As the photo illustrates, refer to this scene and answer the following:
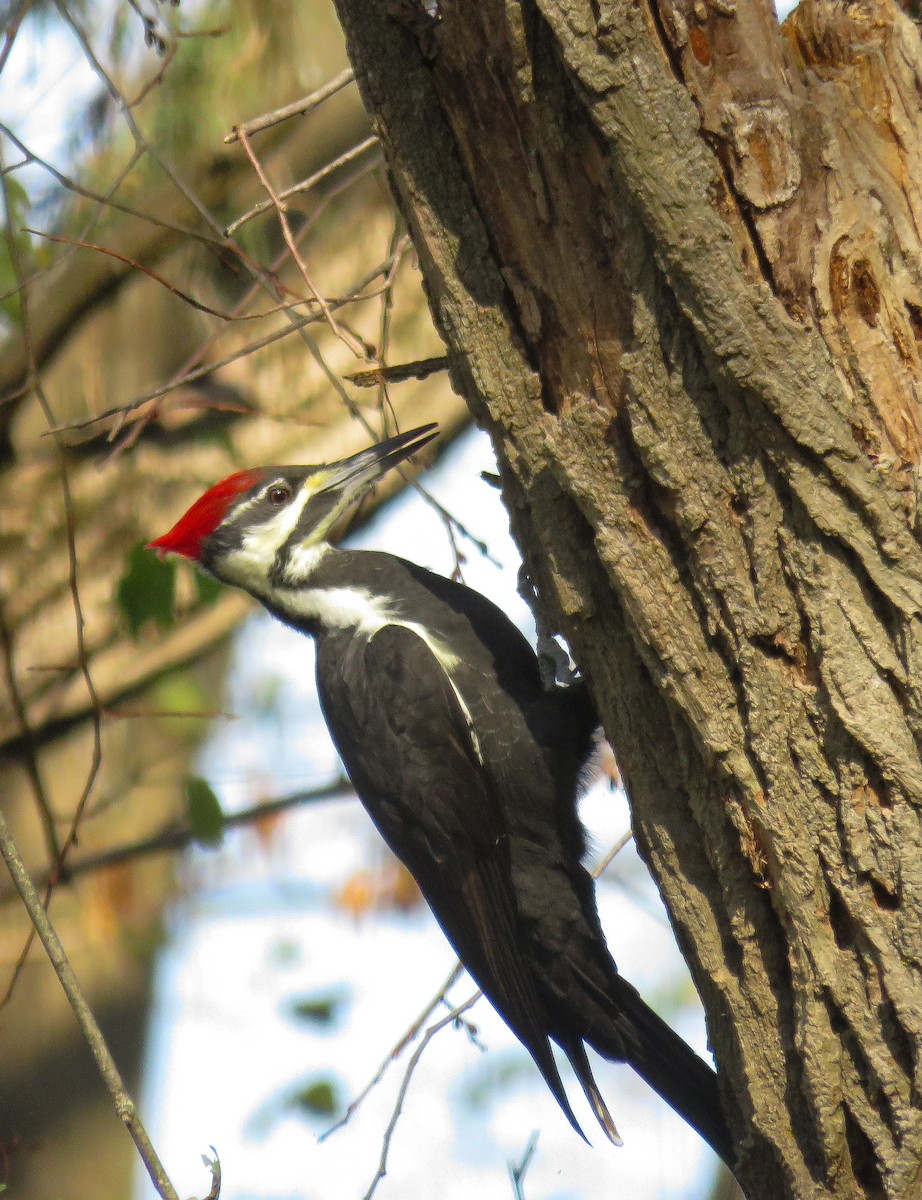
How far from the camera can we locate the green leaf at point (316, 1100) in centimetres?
423

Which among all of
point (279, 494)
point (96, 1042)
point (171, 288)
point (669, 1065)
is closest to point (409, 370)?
point (171, 288)

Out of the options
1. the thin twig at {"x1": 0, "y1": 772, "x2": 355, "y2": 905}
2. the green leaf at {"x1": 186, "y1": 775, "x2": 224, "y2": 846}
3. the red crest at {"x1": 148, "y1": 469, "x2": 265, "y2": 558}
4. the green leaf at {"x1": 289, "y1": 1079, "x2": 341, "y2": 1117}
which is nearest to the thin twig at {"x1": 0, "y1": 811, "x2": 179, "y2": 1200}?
the green leaf at {"x1": 186, "y1": 775, "x2": 224, "y2": 846}

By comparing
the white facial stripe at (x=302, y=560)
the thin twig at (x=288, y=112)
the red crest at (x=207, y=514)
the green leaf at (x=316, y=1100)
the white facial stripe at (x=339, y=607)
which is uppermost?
the thin twig at (x=288, y=112)

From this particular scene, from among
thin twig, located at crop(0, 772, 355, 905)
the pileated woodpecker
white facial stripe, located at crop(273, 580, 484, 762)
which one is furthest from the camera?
thin twig, located at crop(0, 772, 355, 905)

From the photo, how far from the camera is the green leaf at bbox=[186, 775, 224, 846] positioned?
10.9 feet

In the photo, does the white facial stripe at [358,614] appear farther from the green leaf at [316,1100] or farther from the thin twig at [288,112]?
the green leaf at [316,1100]

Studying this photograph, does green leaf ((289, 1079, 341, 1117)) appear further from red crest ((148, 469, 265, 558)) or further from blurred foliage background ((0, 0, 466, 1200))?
red crest ((148, 469, 265, 558))

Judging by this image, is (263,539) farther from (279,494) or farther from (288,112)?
(288,112)

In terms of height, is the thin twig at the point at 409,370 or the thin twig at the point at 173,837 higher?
the thin twig at the point at 173,837

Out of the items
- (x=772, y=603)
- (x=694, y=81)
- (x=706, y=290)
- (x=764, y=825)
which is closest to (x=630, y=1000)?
(x=764, y=825)

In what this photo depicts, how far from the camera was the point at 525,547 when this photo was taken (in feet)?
6.45

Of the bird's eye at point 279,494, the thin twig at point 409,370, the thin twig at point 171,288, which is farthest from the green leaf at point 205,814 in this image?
the thin twig at point 409,370

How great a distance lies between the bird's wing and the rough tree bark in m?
0.95

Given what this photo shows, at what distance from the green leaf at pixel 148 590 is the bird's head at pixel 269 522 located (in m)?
0.16
